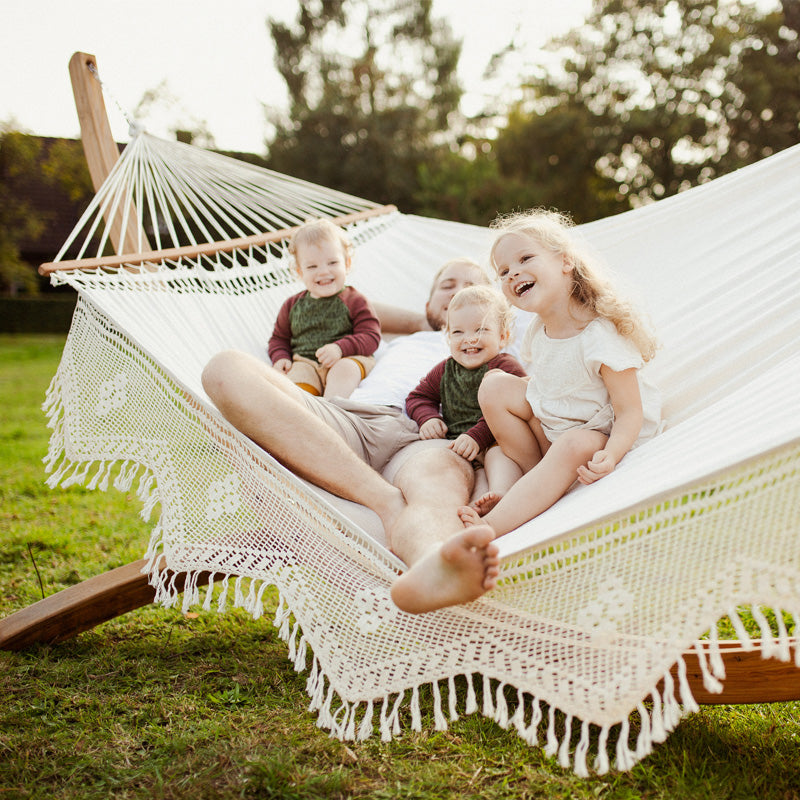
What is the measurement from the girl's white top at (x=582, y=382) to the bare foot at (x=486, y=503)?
18 cm

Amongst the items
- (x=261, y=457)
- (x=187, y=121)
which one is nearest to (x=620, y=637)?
(x=261, y=457)

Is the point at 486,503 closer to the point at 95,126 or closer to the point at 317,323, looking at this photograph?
the point at 317,323

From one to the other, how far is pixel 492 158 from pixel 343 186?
90.8 inches

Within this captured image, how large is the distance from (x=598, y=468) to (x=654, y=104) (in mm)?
10435

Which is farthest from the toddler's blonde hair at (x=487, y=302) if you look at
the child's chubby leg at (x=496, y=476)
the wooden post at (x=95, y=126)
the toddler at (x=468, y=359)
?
the wooden post at (x=95, y=126)

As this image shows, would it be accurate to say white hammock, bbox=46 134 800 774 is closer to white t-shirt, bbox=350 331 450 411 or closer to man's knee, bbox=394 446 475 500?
man's knee, bbox=394 446 475 500

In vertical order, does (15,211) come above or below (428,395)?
above

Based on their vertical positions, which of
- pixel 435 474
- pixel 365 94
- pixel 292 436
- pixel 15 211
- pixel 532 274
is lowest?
pixel 435 474

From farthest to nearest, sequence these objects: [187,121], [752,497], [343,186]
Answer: [343,186], [187,121], [752,497]

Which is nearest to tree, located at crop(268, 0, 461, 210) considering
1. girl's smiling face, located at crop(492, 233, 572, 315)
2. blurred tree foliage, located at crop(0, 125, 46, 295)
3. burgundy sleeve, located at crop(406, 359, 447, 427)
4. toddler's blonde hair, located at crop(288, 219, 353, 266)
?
blurred tree foliage, located at crop(0, 125, 46, 295)

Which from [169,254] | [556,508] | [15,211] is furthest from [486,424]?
[15,211]

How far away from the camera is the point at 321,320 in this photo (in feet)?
7.27

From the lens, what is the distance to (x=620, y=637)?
1007 mm

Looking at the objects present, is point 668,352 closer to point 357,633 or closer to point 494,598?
point 494,598
